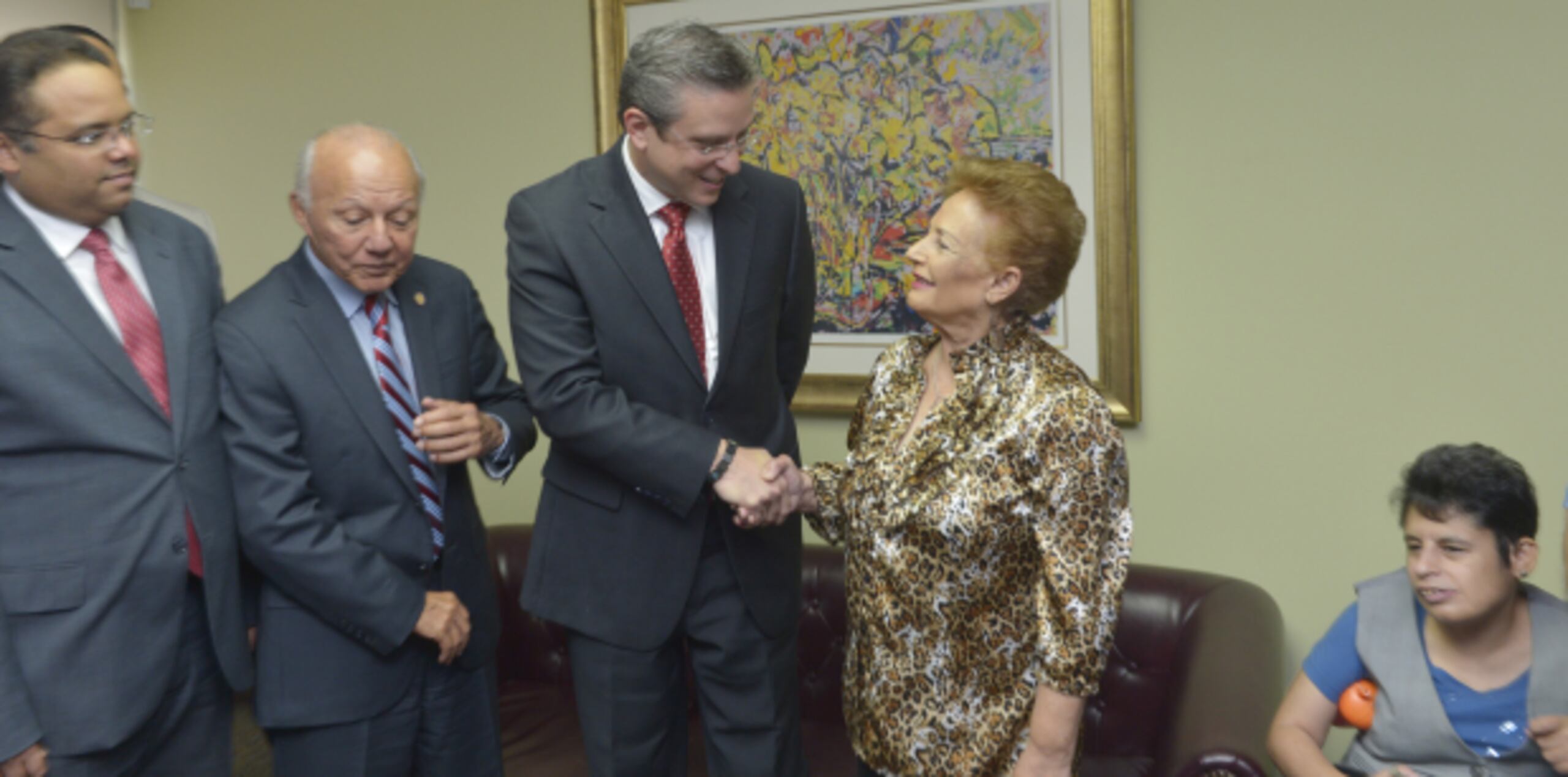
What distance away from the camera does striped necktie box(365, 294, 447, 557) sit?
2434 millimetres

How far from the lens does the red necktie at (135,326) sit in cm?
230

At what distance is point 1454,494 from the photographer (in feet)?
6.97

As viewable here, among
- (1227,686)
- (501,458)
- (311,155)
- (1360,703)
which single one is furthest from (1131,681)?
(311,155)

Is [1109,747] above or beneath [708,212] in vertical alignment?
beneath

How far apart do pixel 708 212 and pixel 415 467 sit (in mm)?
762

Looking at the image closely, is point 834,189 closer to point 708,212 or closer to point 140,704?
point 708,212

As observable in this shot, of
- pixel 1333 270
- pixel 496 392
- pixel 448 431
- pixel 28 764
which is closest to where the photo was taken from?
pixel 28 764

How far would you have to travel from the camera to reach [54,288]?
2.21 metres

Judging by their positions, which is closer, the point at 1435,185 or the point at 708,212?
the point at 708,212

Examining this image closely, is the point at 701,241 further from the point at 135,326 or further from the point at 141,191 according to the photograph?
the point at 141,191

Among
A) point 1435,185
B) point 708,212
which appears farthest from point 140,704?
point 1435,185

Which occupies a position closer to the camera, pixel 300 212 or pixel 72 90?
pixel 72 90

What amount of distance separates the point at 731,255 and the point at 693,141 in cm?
25

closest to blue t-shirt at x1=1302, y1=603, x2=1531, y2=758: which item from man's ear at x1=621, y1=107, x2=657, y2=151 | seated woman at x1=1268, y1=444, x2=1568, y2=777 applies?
seated woman at x1=1268, y1=444, x2=1568, y2=777
